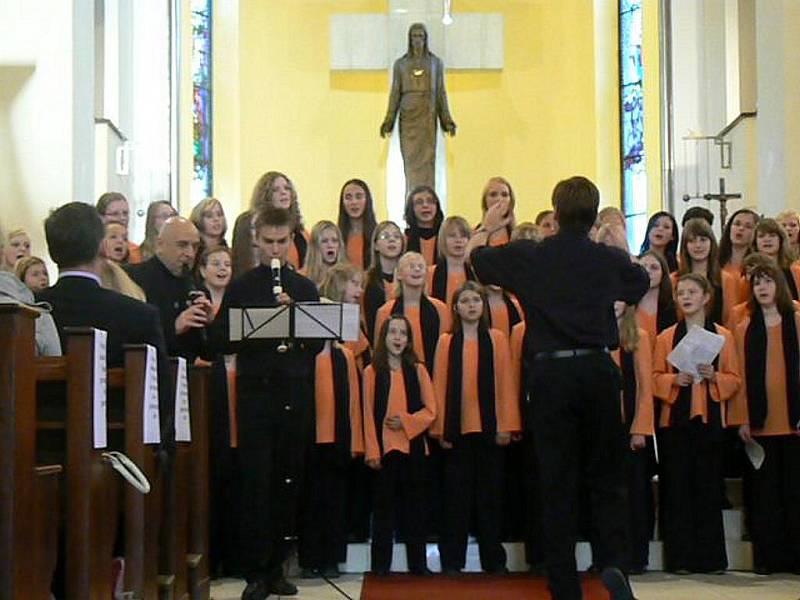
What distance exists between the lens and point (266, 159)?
57.0 ft

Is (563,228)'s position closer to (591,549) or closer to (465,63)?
(591,549)

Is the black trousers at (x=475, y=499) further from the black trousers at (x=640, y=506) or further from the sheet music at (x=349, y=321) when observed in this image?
the sheet music at (x=349, y=321)

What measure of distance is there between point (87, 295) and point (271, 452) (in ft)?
6.00

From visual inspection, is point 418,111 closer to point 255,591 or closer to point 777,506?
point 777,506

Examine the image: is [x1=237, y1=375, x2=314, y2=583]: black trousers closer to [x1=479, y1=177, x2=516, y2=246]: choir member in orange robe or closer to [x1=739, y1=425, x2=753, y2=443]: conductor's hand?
[x1=479, y1=177, x2=516, y2=246]: choir member in orange robe

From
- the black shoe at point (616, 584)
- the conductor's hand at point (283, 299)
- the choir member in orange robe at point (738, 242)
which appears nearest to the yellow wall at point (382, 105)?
the choir member in orange robe at point (738, 242)

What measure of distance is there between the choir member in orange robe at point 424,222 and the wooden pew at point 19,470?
202 inches

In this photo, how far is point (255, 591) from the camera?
21.4 feet

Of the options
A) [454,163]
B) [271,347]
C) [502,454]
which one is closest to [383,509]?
[502,454]

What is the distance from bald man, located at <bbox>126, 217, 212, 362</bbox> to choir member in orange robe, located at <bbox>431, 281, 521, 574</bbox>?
159 cm

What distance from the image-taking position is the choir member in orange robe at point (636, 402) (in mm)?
7840

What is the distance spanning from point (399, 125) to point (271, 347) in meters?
9.59

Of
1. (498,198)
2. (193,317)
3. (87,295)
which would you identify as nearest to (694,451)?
(498,198)

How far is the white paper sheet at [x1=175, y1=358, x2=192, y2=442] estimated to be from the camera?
5.88 meters
